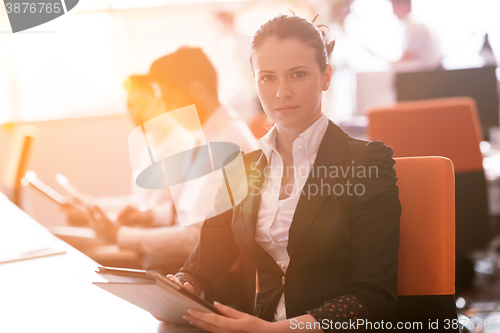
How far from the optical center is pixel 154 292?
75cm

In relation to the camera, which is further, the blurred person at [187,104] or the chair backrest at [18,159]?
the chair backrest at [18,159]

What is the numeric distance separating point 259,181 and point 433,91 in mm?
2162

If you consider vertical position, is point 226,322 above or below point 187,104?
below

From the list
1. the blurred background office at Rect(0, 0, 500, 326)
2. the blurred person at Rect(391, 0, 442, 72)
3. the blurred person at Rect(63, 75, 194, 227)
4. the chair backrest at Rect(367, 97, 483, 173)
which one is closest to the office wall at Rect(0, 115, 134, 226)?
the blurred background office at Rect(0, 0, 500, 326)

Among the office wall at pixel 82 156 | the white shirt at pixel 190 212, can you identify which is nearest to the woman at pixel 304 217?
the white shirt at pixel 190 212

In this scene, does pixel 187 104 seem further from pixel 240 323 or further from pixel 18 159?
pixel 18 159

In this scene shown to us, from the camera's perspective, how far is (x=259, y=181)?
1064 mm

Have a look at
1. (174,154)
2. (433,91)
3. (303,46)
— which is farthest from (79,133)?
(303,46)

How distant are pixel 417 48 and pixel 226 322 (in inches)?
127

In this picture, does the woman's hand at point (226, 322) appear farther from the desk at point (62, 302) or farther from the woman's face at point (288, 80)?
the woman's face at point (288, 80)

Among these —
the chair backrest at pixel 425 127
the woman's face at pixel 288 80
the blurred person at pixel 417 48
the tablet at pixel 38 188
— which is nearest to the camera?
the woman's face at pixel 288 80

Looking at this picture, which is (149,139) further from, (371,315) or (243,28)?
(243,28)

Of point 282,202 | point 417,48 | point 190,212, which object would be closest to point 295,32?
point 282,202

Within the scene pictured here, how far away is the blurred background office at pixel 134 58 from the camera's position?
141 inches
